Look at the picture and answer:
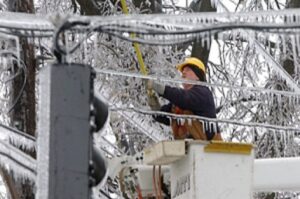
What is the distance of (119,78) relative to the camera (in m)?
9.74

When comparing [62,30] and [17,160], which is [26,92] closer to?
[17,160]

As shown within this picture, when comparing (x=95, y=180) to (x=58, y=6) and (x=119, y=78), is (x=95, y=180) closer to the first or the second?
(x=119, y=78)

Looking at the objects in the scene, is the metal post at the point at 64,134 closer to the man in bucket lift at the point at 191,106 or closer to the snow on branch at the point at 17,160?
the snow on branch at the point at 17,160

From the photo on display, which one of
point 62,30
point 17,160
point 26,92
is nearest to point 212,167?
point 17,160

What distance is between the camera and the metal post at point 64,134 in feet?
12.8

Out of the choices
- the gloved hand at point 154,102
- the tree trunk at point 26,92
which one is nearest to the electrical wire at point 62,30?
the gloved hand at point 154,102

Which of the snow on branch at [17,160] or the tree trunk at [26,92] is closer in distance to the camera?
the snow on branch at [17,160]

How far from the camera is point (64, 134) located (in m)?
3.93

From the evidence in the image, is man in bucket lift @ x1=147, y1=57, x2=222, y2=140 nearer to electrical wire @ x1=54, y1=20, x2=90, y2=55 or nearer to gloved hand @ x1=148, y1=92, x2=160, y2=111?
gloved hand @ x1=148, y1=92, x2=160, y2=111

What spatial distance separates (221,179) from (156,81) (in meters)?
1.68

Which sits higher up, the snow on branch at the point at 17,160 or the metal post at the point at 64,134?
the metal post at the point at 64,134

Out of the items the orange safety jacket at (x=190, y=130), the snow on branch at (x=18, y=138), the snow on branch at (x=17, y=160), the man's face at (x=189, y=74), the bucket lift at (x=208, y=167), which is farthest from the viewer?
the man's face at (x=189, y=74)

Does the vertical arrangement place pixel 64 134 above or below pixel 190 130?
above

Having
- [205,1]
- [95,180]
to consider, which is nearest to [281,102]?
[205,1]
